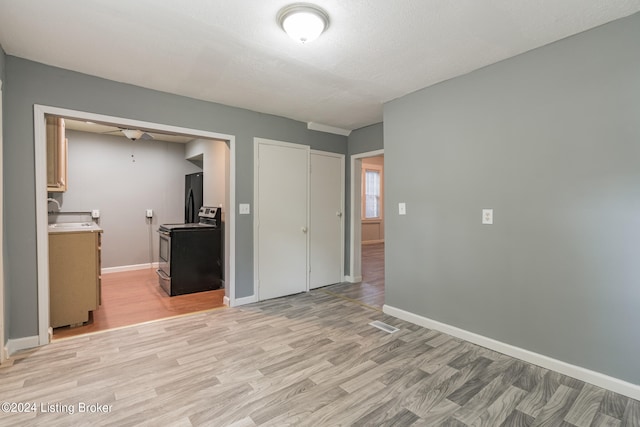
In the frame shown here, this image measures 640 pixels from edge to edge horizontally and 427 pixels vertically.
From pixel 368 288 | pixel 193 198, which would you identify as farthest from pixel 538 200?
pixel 193 198

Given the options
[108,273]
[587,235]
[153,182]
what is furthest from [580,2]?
[108,273]

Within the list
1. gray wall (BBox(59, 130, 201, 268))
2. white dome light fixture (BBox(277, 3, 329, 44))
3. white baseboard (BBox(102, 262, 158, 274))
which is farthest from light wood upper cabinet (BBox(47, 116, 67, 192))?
white dome light fixture (BBox(277, 3, 329, 44))

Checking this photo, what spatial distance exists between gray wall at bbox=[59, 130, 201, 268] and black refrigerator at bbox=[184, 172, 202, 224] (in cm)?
41

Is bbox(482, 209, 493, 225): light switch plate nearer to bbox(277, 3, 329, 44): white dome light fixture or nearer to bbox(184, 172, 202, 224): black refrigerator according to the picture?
bbox(277, 3, 329, 44): white dome light fixture

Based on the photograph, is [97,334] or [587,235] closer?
[587,235]

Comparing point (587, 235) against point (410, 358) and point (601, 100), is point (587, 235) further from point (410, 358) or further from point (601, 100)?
point (410, 358)

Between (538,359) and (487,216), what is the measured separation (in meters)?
1.16

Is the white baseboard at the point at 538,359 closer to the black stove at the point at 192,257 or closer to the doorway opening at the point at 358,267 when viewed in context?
the doorway opening at the point at 358,267

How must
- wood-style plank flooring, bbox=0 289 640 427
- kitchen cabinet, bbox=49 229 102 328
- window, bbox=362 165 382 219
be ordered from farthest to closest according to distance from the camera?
window, bbox=362 165 382 219
kitchen cabinet, bbox=49 229 102 328
wood-style plank flooring, bbox=0 289 640 427

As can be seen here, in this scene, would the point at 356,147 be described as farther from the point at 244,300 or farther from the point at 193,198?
the point at 193,198

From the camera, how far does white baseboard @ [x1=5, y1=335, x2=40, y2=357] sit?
2.42 m

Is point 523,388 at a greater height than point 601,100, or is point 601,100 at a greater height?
point 601,100

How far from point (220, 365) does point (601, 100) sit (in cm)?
332

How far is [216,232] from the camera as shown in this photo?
450 centimetres
